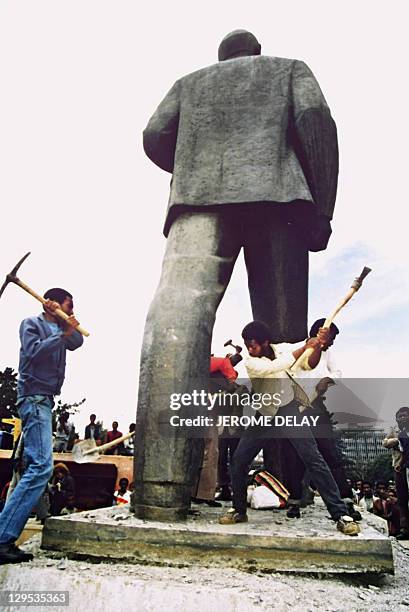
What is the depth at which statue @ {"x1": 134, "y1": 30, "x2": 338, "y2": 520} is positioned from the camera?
352 centimetres

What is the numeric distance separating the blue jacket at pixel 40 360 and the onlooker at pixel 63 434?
854 centimetres

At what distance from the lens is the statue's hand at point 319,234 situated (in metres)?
4.46

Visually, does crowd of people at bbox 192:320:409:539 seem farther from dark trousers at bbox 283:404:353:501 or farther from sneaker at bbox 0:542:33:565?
sneaker at bbox 0:542:33:565

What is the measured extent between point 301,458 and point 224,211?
1833mm

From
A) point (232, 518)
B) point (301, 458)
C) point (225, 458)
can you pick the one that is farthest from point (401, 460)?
point (232, 518)

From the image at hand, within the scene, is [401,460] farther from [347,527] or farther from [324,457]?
[347,527]

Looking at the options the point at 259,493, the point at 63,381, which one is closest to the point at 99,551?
the point at 63,381

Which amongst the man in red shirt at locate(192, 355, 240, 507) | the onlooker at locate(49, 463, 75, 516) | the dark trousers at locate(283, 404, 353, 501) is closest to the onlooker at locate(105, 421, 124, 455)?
the onlooker at locate(49, 463, 75, 516)

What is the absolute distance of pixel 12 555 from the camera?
2883mm

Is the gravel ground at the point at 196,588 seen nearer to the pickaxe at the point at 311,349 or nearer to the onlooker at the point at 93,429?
the pickaxe at the point at 311,349

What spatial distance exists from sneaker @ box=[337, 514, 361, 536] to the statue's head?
152 inches

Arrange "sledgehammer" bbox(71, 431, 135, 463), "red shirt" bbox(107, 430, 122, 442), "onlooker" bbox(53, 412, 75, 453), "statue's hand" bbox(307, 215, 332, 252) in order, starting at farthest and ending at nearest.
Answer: "onlooker" bbox(53, 412, 75, 453)
"red shirt" bbox(107, 430, 122, 442)
"statue's hand" bbox(307, 215, 332, 252)
"sledgehammer" bbox(71, 431, 135, 463)

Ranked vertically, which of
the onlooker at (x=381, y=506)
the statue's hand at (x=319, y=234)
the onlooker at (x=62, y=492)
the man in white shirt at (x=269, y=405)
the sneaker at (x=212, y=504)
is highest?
the statue's hand at (x=319, y=234)

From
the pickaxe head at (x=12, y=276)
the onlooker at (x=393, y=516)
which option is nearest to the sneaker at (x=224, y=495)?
the pickaxe head at (x=12, y=276)
